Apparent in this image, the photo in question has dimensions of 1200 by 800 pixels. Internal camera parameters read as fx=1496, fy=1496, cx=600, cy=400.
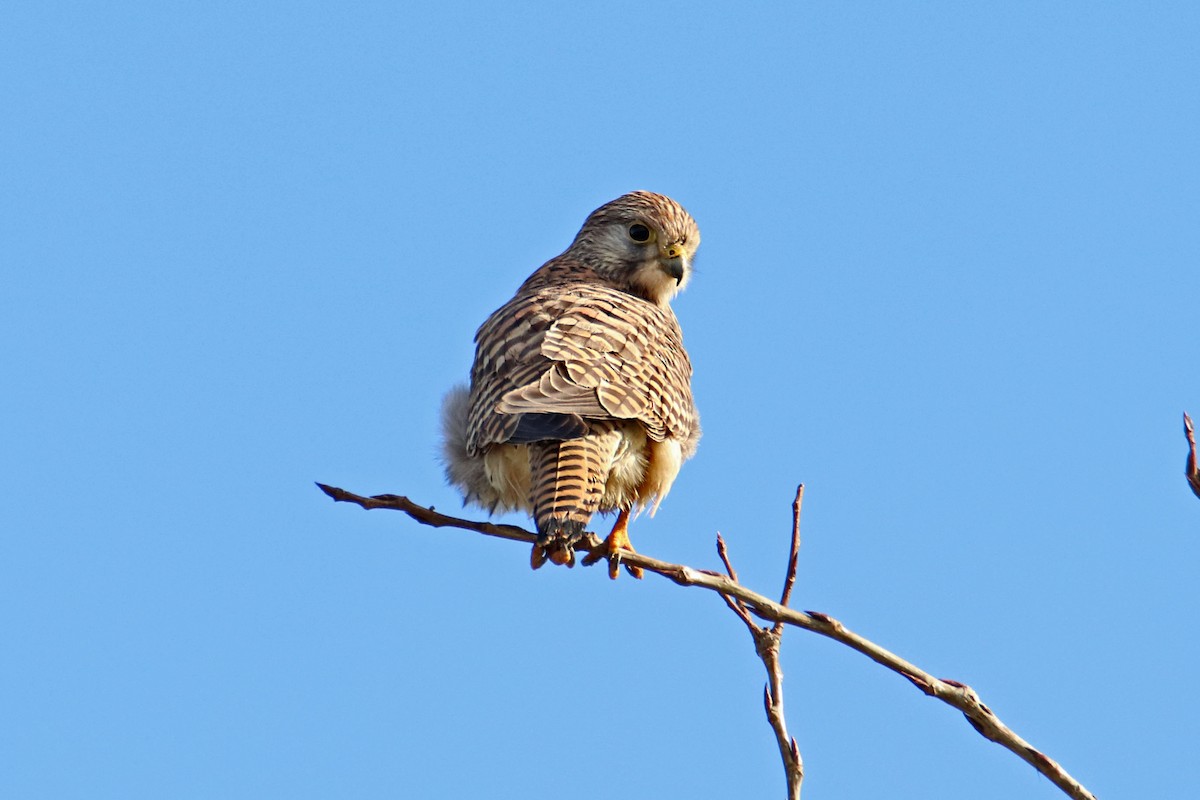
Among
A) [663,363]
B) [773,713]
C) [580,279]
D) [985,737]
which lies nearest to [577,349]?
[663,363]

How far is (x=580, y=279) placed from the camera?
6.07 m

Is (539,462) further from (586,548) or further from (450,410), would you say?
(450,410)

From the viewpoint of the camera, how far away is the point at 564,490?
159 inches

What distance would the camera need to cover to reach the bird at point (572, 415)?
410 centimetres

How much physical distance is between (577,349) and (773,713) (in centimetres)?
194

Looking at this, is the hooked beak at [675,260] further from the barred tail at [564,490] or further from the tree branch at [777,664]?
the tree branch at [777,664]

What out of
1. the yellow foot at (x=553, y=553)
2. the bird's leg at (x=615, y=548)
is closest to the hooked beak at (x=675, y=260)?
the bird's leg at (x=615, y=548)

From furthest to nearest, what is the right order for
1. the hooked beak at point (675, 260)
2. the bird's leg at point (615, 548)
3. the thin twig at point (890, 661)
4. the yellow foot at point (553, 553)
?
the hooked beak at point (675, 260) → the bird's leg at point (615, 548) → the yellow foot at point (553, 553) → the thin twig at point (890, 661)

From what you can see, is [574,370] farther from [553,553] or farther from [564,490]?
[553,553]

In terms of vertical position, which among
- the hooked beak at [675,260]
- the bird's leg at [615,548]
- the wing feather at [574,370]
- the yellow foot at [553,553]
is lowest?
the yellow foot at [553,553]

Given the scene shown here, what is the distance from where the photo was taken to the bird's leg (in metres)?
4.08

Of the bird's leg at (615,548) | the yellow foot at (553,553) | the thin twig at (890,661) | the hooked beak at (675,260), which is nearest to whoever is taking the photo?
the thin twig at (890,661)

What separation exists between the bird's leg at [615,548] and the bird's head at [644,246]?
1820mm

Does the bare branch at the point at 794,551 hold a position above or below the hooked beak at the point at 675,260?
below
